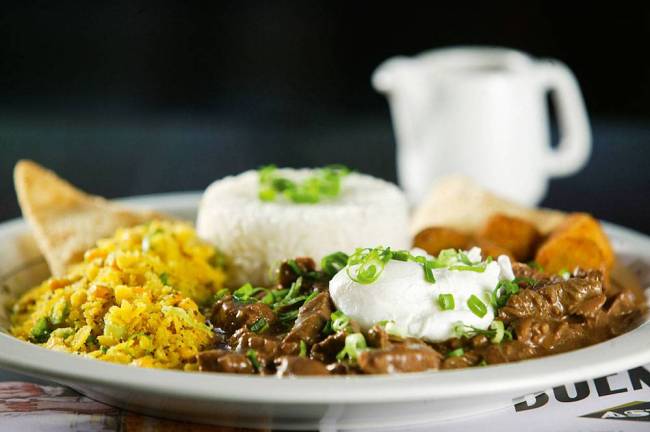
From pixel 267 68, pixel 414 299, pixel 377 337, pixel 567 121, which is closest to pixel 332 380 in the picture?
pixel 377 337

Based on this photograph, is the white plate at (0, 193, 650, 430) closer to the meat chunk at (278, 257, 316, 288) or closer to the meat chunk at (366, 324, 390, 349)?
the meat chunk at (366, 324, 390, 349)

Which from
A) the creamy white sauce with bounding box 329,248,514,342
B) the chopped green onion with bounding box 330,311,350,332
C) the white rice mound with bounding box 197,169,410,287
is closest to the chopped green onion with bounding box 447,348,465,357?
the creamy white sauce with bounding box 329,248,514,342

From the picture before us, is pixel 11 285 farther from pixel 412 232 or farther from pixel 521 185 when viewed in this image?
pixel 521 185

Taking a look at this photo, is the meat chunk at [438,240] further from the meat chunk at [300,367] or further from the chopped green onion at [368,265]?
the meat chunk at [300,367]

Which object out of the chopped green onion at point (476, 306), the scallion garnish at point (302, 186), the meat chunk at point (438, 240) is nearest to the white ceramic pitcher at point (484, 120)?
the scallion garnish at point (302, 186)

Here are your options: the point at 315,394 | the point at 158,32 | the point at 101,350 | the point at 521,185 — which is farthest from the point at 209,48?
the point at 315,394

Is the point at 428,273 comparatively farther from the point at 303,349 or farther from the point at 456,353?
the point at 303,349
